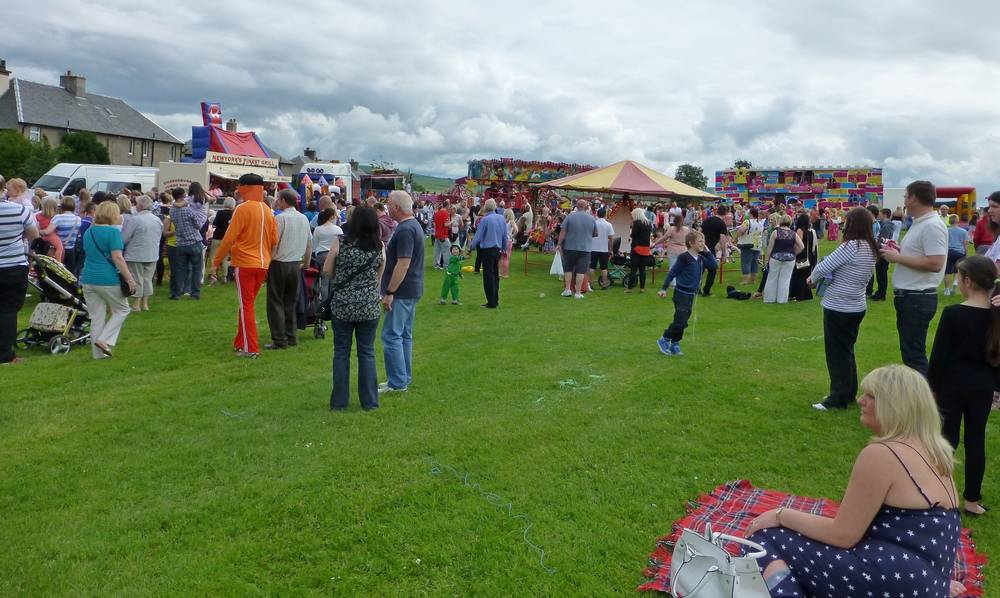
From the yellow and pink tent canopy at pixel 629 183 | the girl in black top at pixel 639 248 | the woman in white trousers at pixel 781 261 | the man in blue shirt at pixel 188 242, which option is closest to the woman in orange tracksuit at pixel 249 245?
the man in blue shirt at pixel 188 242

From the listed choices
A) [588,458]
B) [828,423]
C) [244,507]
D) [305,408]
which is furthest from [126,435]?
[828,423]

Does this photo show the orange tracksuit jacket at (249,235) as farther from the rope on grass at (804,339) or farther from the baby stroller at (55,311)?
the rope on grass at (804,339)

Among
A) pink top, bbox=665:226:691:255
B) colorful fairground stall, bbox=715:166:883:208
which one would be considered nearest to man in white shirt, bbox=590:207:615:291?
pink top, bbox=665:226:691:255

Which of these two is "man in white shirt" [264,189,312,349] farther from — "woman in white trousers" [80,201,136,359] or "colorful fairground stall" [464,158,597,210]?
"colorful fairground stall" [464,158,597,210]

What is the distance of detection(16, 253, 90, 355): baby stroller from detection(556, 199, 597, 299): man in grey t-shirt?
27.0 ft

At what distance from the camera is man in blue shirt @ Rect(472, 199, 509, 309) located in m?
11.9

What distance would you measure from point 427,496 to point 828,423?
3673 mm

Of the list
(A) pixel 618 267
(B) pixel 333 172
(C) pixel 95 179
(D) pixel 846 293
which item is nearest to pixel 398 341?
(D) pixel 846 293

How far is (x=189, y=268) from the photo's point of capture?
12.1 metres

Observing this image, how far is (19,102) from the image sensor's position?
5106 cm

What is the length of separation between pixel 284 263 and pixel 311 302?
1094 millimetres

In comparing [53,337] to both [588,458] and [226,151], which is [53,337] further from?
[226,151]

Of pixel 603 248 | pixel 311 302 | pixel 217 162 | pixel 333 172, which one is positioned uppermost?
pixel 333 172

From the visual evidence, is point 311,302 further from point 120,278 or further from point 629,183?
point 629,183
